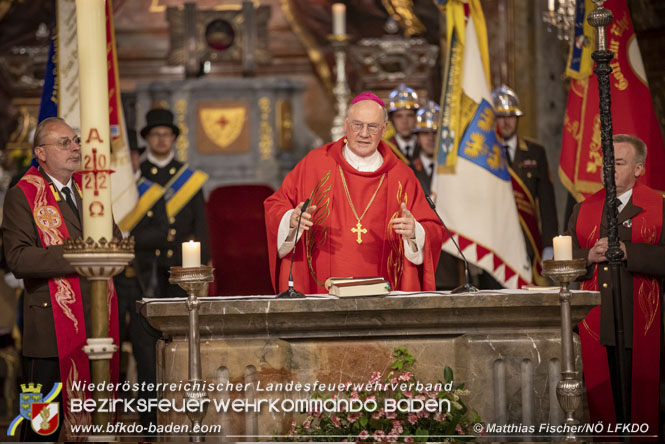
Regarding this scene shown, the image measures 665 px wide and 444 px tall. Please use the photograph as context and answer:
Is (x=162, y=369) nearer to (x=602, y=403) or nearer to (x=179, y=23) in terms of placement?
(x=602, y=403)

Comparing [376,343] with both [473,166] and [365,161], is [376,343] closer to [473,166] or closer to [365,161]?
[365,161]

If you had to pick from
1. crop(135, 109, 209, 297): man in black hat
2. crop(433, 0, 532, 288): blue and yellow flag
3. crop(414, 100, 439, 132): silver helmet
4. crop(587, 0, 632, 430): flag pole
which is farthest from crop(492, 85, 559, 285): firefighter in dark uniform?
crop(587, 0, 632, 430): flag pole

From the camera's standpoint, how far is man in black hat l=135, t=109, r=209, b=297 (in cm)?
718

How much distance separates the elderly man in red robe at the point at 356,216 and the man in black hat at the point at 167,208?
1.95 meters

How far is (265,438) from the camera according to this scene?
3740 mm

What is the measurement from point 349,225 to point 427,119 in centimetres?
321

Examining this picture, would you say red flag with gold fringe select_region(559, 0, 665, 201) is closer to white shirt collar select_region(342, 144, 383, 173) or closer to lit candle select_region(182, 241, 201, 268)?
white shirt collar select_region(342, 144, 383, 173)

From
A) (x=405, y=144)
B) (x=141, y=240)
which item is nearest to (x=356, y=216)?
(x=141, y=240)

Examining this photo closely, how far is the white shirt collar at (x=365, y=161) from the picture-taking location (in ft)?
17.7

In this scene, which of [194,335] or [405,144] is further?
[405,144]

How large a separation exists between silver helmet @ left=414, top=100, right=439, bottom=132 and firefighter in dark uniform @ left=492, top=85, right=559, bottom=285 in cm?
50

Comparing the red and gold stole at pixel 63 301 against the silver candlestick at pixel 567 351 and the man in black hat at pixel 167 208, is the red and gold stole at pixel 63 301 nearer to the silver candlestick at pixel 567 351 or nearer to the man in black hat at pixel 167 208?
the silver candlestick at pixel 567 351

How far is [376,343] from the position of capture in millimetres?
3881

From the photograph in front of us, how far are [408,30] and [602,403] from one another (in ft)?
25.5
